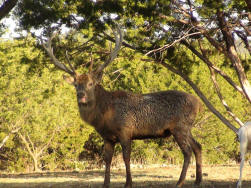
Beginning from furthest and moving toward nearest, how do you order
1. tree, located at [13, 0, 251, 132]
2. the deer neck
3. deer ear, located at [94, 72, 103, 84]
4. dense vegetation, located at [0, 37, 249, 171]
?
dense vegetation, located at [0, 37, 249, 171]
tree, located at [13, 0, 251, 132]
deer ear, located at [94, 72, 103, 84]
the deer neck

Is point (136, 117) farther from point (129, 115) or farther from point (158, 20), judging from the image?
point (158, 20)

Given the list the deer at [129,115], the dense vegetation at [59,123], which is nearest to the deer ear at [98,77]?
the deer at [129,115]

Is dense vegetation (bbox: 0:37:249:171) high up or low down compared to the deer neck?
up

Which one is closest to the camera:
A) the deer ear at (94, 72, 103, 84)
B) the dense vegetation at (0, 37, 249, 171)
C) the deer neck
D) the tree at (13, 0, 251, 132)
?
A: the deer neck

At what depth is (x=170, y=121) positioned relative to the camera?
448 inches

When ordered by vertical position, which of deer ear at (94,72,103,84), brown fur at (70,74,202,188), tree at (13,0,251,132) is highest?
tree at (13,0,251,132)

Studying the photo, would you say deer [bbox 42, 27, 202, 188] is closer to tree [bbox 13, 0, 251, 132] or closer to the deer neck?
the deer neck

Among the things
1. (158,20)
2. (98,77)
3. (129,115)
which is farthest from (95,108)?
(158,20)

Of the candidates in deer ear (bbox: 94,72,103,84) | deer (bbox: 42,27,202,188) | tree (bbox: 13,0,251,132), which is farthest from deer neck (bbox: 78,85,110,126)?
tree (bbox: 13,0,251,132)

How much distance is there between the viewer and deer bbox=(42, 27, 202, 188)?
1080cm

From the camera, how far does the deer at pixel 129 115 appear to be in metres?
10.8

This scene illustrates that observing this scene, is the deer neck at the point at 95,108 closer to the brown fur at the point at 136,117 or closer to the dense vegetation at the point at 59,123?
the brown fur at the point at 136,117

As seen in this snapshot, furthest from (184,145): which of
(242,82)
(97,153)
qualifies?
(97,153)

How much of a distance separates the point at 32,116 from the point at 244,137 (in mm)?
15780
